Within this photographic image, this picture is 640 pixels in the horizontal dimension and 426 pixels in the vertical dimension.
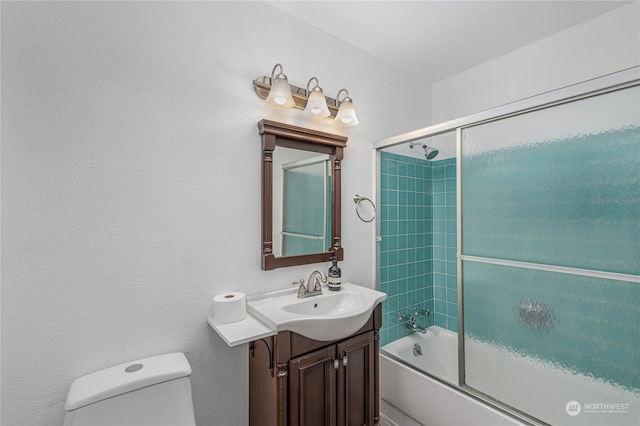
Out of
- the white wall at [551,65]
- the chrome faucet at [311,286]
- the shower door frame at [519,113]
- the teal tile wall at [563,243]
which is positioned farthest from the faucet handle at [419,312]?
the white wall at [551,65]

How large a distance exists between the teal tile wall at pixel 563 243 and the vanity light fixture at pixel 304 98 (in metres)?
0.78

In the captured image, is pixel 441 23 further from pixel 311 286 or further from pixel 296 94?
pixel 311 286

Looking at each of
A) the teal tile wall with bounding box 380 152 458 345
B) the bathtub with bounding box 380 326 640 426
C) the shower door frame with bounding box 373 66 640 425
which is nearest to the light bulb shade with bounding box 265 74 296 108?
the shower door frame with bounding box 373 66 640 425

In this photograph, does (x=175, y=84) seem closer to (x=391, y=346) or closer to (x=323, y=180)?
(x=323, y=180)

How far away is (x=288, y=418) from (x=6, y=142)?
150 centimetres

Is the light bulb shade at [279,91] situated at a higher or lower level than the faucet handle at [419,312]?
higher

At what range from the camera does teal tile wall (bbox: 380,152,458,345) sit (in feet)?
7.30

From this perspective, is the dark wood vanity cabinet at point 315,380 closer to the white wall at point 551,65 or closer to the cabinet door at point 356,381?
the cabinet door at point 356,381

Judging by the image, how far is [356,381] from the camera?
1494mm

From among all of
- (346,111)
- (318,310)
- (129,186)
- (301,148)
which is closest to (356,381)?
(318,310)

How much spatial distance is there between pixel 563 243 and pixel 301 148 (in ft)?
4.56

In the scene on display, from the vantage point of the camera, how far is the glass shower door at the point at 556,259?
118cm

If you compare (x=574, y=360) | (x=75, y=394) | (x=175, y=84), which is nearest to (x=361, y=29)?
(x=175, y=84)

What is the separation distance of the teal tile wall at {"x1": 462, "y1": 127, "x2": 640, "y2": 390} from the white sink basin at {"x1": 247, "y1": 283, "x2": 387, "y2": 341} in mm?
622
